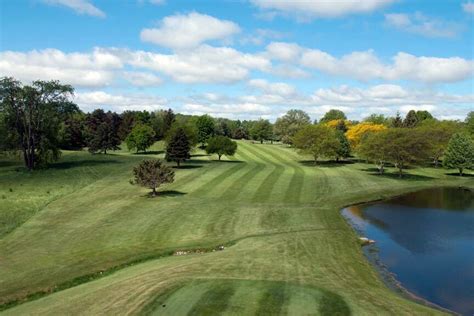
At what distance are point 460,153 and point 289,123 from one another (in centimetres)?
7815

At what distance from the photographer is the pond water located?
29125mm

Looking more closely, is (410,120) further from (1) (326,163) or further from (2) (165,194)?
(2) (165,194)

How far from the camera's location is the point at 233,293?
23031 millimetres

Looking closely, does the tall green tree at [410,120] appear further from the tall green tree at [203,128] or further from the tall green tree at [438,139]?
the tall green tree at [203,128]

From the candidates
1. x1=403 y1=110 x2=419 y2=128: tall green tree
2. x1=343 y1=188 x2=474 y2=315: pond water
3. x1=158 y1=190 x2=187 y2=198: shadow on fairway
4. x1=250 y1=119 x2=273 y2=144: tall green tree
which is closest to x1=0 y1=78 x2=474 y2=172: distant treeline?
x1=403 y1=110 x2=419 y2=128: tall green tree

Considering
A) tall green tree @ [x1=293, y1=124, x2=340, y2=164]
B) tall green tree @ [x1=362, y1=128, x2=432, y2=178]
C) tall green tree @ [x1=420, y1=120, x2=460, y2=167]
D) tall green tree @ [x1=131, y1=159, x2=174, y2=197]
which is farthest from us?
tall green tree @ [x1=420, y1=120, x2=460, y2=167]

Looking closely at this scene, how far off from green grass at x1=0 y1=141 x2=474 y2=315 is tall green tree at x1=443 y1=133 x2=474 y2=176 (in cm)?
2256

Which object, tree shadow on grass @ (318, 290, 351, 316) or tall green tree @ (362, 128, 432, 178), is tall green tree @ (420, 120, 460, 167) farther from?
tree shadow on grass @ (318, 290, 351, 316)

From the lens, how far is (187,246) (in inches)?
1428

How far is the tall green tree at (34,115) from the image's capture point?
7462 centimetres

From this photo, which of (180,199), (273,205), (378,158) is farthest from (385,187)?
(180,199)

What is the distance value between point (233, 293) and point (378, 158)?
2873 inches

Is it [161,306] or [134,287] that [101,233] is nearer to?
[134,287]

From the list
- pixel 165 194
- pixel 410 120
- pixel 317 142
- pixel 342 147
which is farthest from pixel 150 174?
pixel 410 120
